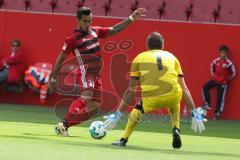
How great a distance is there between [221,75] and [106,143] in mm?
8837

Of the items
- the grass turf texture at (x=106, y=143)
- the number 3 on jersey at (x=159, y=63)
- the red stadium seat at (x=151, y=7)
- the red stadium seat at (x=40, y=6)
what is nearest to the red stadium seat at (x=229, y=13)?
the red stadium seat at (x=151, y=7)

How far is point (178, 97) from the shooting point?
11.4 metres

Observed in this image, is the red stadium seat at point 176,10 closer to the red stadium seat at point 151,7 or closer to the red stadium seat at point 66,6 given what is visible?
the red stadium seat at point 151,7

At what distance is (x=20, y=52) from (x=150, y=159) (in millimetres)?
12440

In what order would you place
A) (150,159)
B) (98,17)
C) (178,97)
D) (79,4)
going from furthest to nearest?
(79,4)
(98,17)
(178,97)
(150,159)

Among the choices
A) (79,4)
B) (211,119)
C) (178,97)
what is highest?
(79,4)


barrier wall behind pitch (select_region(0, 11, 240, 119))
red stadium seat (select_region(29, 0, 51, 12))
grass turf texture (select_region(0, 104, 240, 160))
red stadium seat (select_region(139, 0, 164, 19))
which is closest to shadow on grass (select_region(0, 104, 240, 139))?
grass turf texture (select_region(0, 104, 240, 160))

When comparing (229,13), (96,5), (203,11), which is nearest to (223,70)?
(229,13)

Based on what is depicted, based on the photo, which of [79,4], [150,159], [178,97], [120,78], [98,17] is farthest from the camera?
[79,4]

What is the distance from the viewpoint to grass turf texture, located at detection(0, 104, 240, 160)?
10.1m

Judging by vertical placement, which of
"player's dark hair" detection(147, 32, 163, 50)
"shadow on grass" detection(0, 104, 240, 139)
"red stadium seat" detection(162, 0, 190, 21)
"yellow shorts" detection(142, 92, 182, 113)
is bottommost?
"shadow on grass" detection(0, 104, 240, 139)

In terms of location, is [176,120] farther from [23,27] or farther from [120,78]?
[23,27]

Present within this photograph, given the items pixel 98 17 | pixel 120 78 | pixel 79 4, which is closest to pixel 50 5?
pixel 79 4

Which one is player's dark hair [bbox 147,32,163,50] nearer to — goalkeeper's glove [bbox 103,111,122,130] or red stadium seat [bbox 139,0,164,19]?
goalkeeper's glove [bbox 103,111,122,130]
